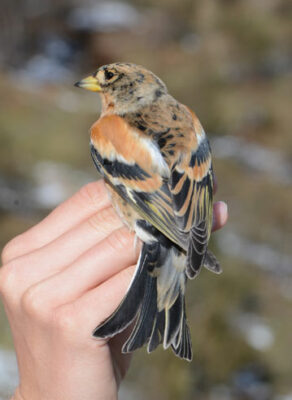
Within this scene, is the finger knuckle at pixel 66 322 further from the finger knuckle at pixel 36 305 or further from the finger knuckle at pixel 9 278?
the finger knuckle at pixel 9 278

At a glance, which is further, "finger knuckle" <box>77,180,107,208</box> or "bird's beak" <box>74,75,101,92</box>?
"bird's beak" <box>74,75,101,92</box>

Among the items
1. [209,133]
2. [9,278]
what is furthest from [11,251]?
[209,133]

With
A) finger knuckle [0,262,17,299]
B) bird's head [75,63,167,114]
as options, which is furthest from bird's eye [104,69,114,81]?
finger knuckle [0,262,17,299]

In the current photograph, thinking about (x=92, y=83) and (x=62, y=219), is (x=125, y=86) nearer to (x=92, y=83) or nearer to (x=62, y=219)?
(x=92, y=83)

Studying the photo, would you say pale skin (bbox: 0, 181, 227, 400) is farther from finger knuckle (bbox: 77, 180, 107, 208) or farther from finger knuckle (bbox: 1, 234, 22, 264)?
finger knuckle (bbox: 77, 180, 107, 208)

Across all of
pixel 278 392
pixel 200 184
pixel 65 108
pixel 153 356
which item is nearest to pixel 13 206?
pixel 65 108

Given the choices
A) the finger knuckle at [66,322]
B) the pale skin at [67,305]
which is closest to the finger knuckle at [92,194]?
the pale skin at [67,305]

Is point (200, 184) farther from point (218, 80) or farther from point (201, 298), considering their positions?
point (218, 80)

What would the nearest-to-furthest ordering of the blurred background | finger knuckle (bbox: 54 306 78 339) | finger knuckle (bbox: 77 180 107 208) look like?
finger knuckle (bbox: 54 306 78 339), finger knuckle (bbox: 77 180 107 208), the blurred background
